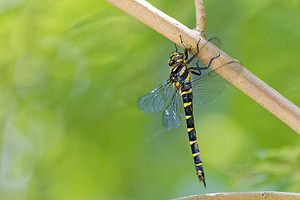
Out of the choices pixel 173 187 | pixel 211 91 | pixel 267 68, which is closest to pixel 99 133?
pixel 173 187

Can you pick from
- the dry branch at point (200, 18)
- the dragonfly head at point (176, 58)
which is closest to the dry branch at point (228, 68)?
the dry branch at point (200, 18)

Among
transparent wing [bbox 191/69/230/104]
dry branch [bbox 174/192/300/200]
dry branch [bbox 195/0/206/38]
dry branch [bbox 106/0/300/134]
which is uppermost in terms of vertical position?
transparent wing [bbox 191/69/230/104]

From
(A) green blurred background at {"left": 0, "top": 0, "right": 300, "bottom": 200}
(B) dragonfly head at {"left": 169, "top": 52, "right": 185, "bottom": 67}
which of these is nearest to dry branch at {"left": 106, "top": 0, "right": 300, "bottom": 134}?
(B) dragonfly head at {"left": 169, "top": 52, "right": 185, "bottom": 67}

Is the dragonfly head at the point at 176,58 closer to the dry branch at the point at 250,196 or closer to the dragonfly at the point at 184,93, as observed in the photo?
the dragonfly at the point at 184,93

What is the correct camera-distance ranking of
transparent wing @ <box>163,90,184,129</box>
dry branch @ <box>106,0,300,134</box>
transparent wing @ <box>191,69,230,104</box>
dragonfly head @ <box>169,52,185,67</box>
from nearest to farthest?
dry branch @ <box>106,0,300,134</box> → transparent wing @ <box>191,69,230,104</box> → dragonfly head @ <box>169,52,185,67</box> → transparent wing @ <box>163,90,184,129</box>

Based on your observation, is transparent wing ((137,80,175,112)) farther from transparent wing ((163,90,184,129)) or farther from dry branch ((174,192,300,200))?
dry branch ((174,192,300,200))

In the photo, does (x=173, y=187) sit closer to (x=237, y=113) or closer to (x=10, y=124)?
(x=237, y=113)

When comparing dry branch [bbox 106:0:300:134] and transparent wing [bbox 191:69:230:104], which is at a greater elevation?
transparent wing [bbox 191:69:230:104]
